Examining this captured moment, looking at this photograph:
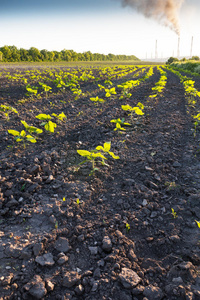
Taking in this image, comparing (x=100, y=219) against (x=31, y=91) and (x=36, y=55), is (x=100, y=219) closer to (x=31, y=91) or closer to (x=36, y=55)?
(x=31, y=91)

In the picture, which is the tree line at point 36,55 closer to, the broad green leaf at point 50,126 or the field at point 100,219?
the broad green leaf at point 50,126

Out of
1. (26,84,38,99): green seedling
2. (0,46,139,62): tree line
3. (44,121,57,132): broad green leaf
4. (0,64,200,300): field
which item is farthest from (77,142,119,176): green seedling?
(0,46,139,62): tree line

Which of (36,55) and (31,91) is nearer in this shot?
(31,91)

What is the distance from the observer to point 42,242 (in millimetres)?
1845

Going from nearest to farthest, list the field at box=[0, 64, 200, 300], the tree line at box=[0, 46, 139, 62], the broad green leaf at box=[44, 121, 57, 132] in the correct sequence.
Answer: the field at box=[0, 64, 200, 300]
the broad green leaf at box=[44, 121, 57, 132]
the tree line at box=[0, 46, 139, 62]

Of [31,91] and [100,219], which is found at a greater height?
[31,91]

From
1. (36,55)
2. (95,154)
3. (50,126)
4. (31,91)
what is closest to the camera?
(95,154)

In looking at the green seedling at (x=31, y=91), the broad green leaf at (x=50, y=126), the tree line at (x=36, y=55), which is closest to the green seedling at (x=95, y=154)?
the broad green leaf at (x=50, y=126)

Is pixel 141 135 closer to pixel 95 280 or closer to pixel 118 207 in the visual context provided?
pixel 118 207

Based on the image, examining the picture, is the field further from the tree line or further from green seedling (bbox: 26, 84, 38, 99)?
the tree line

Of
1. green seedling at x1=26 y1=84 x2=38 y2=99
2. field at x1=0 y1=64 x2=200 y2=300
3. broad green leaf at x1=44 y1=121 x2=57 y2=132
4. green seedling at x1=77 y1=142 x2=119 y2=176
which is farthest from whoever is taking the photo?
green seedling at x1=26 y1=84 x2=38 y2=99

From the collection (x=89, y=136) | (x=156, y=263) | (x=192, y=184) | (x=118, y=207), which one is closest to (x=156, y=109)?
(x=89, y=136)

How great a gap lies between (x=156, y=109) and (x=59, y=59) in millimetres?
72121

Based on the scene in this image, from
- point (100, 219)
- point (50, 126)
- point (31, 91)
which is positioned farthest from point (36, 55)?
point (100, 219)
